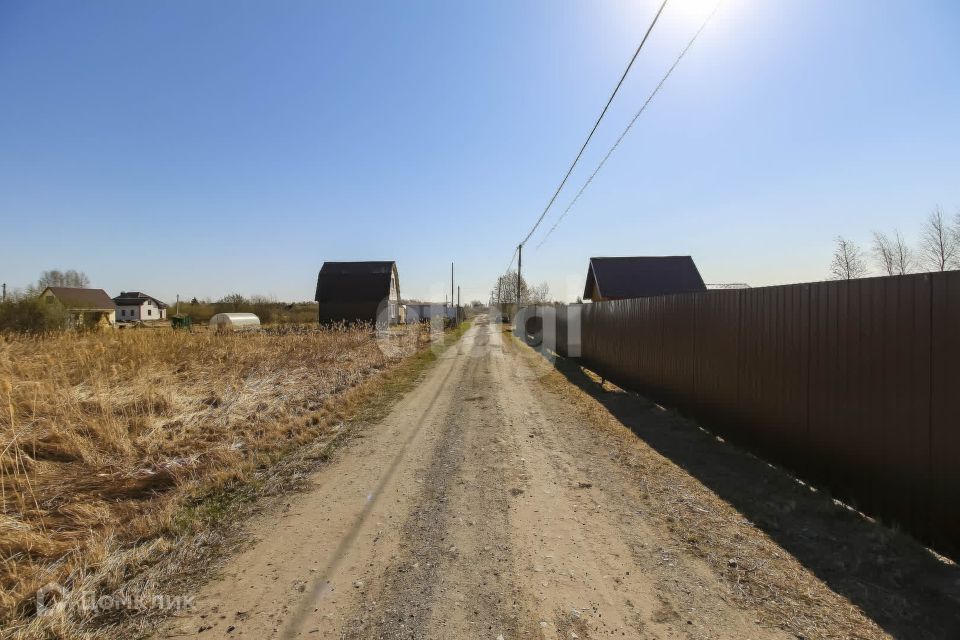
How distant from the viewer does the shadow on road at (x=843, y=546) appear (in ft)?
7.40

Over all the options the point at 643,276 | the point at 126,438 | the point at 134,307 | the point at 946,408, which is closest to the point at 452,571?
the point at 946,408

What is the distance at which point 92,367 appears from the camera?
24.4 ft

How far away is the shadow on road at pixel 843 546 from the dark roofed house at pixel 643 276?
19684 millimetres

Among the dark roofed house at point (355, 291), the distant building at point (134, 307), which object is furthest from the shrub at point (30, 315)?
the distant building at point (134, 307)

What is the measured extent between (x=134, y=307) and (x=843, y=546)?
86.4 metres

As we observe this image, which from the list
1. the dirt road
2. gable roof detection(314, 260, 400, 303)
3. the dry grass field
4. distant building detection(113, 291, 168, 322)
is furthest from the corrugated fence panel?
distant building detection(113, 291, 168, 322)

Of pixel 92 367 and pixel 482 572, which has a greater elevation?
pixel 92 367

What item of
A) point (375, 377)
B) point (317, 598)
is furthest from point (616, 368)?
point (317, 598)

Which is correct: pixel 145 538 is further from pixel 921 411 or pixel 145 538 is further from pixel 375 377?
pixel 375 377

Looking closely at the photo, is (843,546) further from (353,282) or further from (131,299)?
(131,299)

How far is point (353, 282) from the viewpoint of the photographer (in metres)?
34.8

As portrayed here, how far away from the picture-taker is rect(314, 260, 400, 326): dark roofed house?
3319 centimetres

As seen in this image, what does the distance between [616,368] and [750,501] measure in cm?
679

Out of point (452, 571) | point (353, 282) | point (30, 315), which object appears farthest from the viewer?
point (353, 282)
